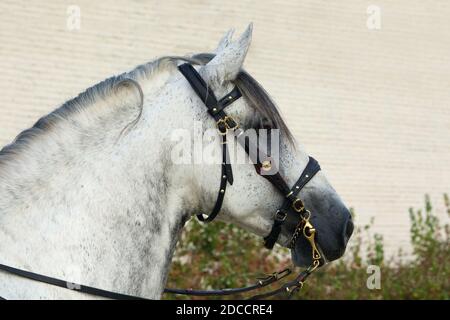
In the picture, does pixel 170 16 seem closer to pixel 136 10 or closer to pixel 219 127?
pixel 136 10

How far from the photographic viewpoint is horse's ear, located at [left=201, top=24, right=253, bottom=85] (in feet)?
9.25

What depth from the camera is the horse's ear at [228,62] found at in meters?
2.82

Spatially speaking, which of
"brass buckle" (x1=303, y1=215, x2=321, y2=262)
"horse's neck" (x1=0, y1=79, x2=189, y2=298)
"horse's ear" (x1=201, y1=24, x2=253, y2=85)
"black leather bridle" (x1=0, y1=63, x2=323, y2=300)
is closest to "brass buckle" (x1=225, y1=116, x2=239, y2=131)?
"black leather bridle" (x1=0, y1=63, x2=323, y2=300)

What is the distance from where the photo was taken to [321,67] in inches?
370

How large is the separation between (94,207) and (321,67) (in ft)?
23.7

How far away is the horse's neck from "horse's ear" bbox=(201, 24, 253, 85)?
35 cm

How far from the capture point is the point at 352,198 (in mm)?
9461

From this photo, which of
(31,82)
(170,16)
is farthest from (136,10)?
(31,82)

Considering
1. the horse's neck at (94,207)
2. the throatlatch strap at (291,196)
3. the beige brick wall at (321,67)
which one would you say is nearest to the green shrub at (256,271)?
the beige brick wall at (321,67)

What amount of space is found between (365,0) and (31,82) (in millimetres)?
5172

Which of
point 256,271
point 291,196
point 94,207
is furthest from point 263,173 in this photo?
point 256,271

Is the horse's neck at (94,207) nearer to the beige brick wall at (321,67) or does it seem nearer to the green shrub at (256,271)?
the green shrub at (256,271)

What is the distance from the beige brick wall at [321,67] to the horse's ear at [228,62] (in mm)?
5515

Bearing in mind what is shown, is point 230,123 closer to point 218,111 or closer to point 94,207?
point 218,111
